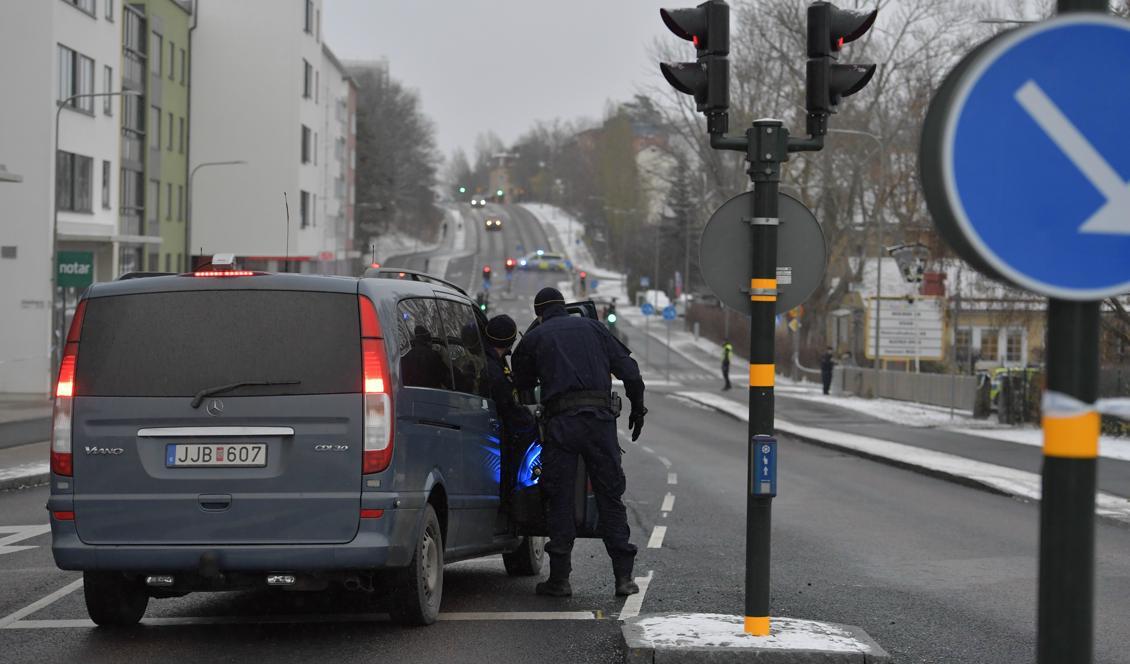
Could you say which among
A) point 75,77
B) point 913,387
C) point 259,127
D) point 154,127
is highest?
point 154,127

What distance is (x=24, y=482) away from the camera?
695 inches

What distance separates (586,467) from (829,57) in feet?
9.75

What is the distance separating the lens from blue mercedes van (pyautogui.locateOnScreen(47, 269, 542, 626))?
7.21m

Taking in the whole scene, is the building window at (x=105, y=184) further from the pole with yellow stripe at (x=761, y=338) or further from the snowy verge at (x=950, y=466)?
the pole with yellow stripe at (x=761, y=338)

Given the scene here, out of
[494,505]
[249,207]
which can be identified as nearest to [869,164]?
[249,207]

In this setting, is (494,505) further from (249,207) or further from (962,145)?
(249,207)

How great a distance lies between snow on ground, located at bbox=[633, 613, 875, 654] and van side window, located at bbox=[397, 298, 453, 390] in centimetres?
171

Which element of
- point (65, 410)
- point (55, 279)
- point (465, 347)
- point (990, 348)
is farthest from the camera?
point (990, 348)

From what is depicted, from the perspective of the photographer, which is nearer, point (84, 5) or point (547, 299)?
point (547, 299)

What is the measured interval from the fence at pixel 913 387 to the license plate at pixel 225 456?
32862 millimetres

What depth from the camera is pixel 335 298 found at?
7449mm

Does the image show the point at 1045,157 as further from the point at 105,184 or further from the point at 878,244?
the point at 878,244

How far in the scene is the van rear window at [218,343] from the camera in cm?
735

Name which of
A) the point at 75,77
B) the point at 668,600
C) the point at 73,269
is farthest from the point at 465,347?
the point at 75,77
